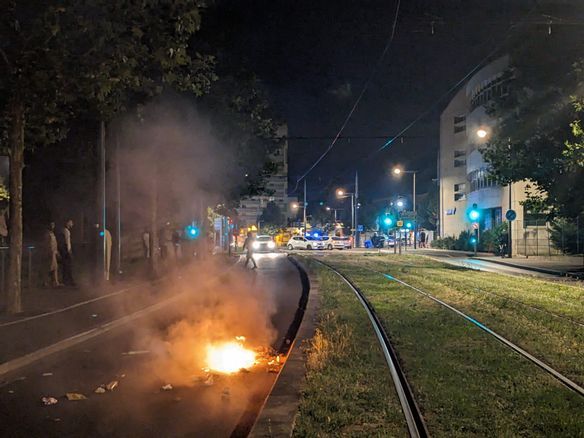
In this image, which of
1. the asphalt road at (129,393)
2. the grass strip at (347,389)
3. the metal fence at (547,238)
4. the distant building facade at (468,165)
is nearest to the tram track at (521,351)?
the grass strip at (347,389)

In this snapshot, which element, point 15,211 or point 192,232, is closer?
point 15,211

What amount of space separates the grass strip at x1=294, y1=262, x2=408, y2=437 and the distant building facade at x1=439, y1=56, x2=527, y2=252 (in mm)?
38797

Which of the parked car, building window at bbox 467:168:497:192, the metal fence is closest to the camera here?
the metal fence

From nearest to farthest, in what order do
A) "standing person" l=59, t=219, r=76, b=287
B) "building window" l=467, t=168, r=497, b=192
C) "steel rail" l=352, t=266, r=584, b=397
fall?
1. "steel rail" l=352, t=266, r=584, b=397
2. "standing person" l=59, t=219, r=76, b=287
3. "building window" l=467, t=168, r=497, b=192

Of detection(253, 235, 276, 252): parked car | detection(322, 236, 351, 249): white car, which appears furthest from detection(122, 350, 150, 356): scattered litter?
detection(322, 236, 351, 249): white car

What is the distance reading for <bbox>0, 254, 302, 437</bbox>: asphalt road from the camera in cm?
525

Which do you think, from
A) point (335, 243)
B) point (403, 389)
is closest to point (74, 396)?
point (403, 389)

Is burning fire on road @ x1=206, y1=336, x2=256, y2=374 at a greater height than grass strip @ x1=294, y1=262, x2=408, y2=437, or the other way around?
grass strip @ x1=294, y1=262, x2=408, y2=437

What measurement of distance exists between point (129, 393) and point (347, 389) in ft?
7.31

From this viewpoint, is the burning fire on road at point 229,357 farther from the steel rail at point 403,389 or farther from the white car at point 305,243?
the white car at point 305,243

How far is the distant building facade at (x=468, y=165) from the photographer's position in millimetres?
47641

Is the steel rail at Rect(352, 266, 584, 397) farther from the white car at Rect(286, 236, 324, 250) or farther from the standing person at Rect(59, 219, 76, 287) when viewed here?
the white car at Rect(286, 236, 324, 250)

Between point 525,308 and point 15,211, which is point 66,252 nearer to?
point 15,211

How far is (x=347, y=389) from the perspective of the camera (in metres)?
5.94
